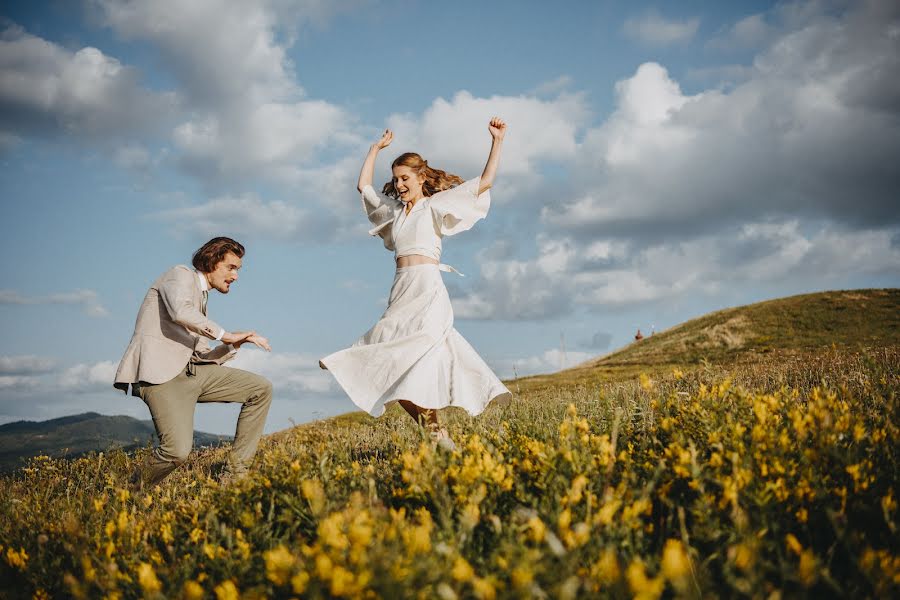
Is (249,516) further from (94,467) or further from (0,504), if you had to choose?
(94,467)

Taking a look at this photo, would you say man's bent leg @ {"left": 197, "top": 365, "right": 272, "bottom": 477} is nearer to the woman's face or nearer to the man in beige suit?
the man in beige suit

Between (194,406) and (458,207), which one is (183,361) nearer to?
(194,406)

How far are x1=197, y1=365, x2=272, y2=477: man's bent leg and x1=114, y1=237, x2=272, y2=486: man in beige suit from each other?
1 cm

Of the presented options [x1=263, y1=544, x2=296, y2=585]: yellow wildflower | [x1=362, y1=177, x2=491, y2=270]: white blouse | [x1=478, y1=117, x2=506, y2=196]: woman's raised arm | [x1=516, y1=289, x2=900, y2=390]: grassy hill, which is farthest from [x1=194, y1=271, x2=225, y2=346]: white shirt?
[x1=516, y1=289, x2=900, y2=390]: grassy hill

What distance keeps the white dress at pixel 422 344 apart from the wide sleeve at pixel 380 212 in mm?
197

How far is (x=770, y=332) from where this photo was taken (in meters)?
23.5

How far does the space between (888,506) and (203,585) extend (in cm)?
354

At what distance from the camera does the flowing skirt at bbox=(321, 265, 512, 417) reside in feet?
19.0

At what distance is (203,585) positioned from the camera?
9.91 feet

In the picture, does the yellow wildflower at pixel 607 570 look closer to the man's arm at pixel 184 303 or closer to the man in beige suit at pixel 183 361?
the man in beige suit at pixel 183 361

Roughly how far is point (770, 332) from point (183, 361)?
24.1m

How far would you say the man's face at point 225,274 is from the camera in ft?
22.6

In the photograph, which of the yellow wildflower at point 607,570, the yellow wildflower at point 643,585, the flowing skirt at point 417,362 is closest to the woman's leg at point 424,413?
the flowing skirt at point 417,362

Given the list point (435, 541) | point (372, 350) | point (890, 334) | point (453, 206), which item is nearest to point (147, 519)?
point (372, 350)
